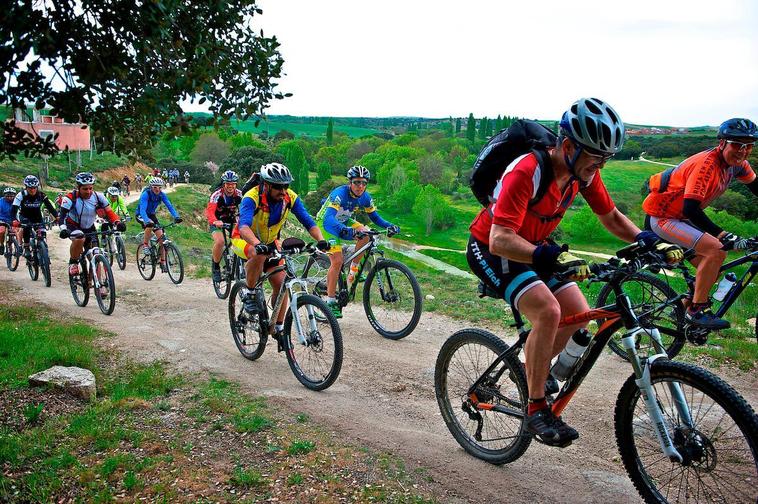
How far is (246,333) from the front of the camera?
8.82m

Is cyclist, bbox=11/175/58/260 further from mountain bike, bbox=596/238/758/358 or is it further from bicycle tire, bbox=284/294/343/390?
mountain bike, bbox=596/238/758/358

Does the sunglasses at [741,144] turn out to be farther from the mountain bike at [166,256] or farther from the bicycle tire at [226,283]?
the mountain bike at [166,256]

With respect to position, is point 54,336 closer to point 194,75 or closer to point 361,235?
point 361,235

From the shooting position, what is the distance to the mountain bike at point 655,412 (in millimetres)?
3830

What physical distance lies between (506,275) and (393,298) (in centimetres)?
538

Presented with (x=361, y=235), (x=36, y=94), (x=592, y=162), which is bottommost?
(x=361, y=235)

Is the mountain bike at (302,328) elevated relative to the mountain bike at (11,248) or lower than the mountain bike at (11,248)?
elevated

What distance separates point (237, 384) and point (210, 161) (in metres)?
102

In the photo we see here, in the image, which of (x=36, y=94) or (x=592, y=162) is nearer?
(x=592, y=162)

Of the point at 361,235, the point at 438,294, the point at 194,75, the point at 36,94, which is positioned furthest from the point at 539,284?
the point at 438,294

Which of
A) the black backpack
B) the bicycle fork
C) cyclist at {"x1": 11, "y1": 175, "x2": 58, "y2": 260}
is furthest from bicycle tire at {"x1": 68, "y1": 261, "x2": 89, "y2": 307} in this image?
the bicycle fork

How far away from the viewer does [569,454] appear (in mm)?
5508

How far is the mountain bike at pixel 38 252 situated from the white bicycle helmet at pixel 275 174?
1094 cm

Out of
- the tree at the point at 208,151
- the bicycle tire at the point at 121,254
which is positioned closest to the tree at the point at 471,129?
the tree at the point at 208,151
